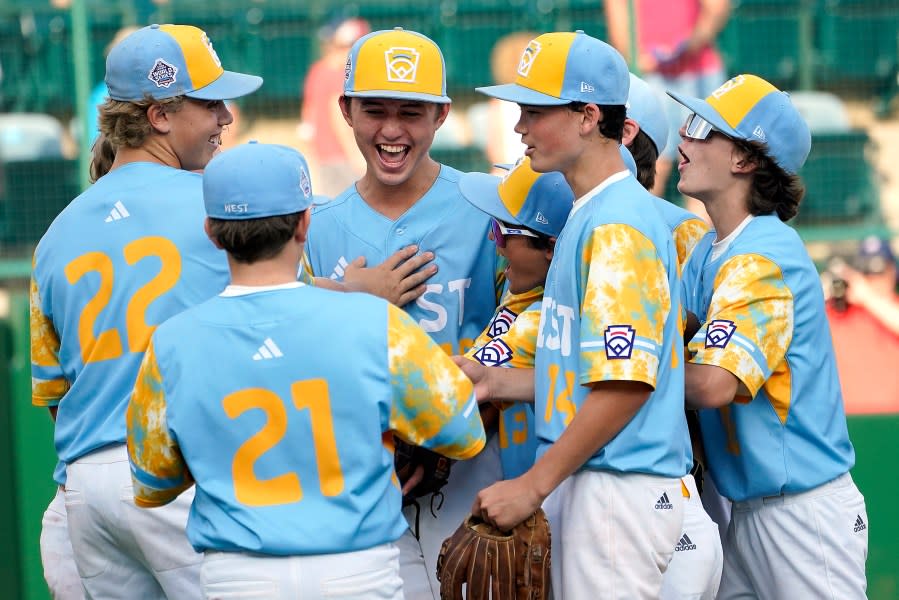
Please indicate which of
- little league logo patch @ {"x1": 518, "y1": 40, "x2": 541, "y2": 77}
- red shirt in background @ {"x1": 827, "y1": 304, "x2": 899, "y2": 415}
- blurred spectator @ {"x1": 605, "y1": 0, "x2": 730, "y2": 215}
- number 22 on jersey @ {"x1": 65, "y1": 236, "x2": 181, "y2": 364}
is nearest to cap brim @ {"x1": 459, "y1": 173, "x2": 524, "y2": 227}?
little league logo patch @ {"x1": 518, "y1": 40, "x2": 541, "y2": 77}

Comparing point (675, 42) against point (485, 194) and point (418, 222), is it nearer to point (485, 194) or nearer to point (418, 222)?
point (418, 222)

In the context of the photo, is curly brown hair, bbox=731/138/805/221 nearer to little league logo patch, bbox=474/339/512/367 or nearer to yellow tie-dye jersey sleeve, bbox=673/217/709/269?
yellow tie-dye jersey sleeve, bbox=673/217/709/269

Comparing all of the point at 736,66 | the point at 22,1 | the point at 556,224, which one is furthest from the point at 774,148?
the point at 22,1

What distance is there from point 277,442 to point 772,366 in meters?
1.57

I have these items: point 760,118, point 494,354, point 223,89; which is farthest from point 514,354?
point 223,89

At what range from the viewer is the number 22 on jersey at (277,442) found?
294 cm

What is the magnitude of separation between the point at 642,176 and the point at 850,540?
137 centimetres

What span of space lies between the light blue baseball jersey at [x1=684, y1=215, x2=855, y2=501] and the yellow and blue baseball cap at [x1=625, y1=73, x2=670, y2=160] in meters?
0.57

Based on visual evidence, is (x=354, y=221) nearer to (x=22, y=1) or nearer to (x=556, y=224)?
(x=556, y=224)

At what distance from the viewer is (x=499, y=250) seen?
392 centimetres

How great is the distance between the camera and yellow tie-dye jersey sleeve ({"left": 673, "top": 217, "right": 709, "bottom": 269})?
438 centimetres

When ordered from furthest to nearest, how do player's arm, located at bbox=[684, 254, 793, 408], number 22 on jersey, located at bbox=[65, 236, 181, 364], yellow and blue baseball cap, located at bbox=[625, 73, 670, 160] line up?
yellow and blue baseball cap, located at bbox=[625, 73, 670, 160] → number 22 on jersey, located at bbox=[65, 236, 181, 364] → player's arm, located at bbox=[684, 254, 793, 408]

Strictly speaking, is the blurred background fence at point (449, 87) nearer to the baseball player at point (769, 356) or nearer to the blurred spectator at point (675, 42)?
the blurred spectator at point (675, 42)

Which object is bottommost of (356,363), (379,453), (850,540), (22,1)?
(850,540)
